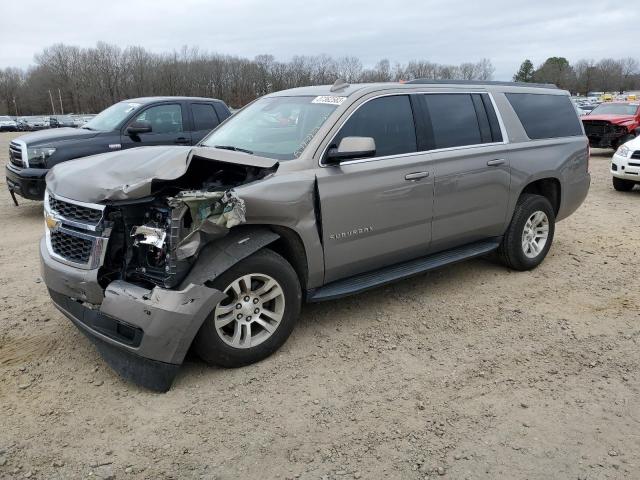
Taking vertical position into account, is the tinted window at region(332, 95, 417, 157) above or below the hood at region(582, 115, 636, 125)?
above

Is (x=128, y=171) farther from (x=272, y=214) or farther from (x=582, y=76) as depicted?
(x=582, y=76)

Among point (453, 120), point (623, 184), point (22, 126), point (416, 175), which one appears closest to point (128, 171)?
point (416, 175)

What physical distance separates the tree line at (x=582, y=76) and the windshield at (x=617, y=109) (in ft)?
277

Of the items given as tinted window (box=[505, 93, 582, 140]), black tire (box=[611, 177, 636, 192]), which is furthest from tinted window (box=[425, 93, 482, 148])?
black tire (box=[611, 177, 636, 192])

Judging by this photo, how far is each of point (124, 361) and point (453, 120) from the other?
136 inches

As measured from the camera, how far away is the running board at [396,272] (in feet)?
13.1

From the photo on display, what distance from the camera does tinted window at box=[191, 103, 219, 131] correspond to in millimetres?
9180

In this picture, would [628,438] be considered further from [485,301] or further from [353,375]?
[485,301]

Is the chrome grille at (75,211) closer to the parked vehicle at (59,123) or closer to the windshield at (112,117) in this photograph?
the windshield at (112,117)

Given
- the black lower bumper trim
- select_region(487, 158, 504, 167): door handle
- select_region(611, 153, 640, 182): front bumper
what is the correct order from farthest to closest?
select_region(611, 153, 640, 182): front bumper → select_region(487, 158, 504, 167): door handle → the black lower bumper trim

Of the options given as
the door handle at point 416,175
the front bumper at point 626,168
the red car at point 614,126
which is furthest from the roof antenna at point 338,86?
the red car at point 614,126

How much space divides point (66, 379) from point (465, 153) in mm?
3727

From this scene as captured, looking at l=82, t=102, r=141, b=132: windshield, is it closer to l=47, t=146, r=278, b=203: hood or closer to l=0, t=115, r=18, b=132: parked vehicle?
l=47, t=146, r=278, b=203: hood

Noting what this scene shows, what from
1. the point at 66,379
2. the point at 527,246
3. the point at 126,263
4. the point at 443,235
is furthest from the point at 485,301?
the point at 66,379
